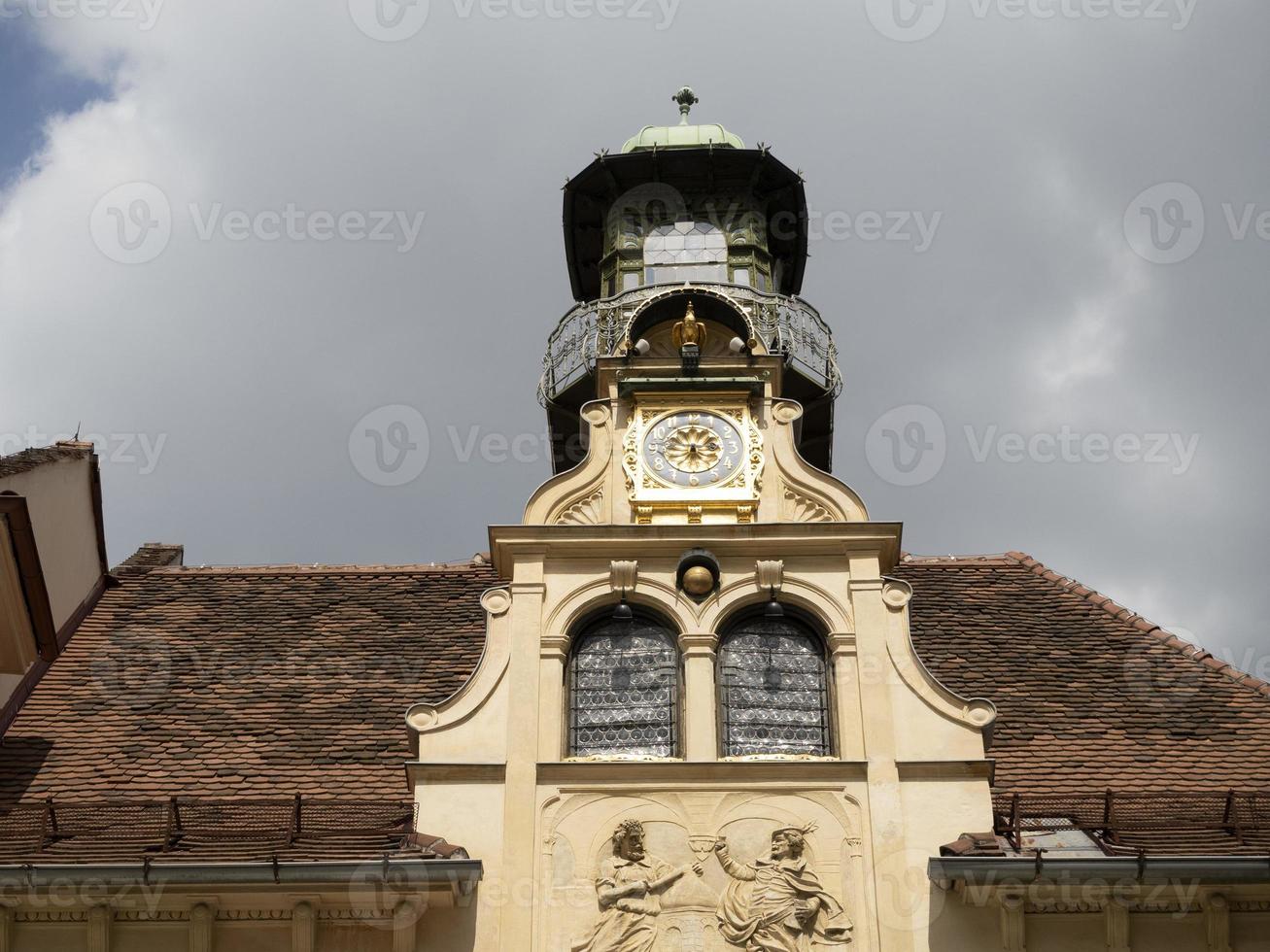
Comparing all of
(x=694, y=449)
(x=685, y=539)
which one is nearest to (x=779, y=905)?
(x=685, y=539)

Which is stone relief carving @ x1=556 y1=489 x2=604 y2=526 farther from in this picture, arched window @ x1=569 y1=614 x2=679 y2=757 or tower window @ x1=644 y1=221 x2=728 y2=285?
tower window @ x1=644 y1=221 x2=728 y2=285

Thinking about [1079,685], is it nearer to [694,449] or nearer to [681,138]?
[694,449]

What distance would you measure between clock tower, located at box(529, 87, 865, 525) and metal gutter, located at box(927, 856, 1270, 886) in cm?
379

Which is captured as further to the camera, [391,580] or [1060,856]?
[391,580]

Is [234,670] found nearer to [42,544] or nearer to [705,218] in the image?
[42,544]

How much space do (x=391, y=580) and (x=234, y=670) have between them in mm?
2883

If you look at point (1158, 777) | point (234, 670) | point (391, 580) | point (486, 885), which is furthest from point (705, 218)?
point (486, 885)

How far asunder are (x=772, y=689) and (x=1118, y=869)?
3201 millimetres

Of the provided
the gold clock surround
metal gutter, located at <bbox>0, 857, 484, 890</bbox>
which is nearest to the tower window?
the gold clock surround

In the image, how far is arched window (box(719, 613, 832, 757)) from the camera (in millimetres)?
15055

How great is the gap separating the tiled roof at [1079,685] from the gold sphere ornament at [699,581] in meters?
2.95

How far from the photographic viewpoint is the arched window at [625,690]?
594 inches

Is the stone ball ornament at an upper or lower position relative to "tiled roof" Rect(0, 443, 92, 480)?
lower

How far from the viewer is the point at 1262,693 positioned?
17.8m
